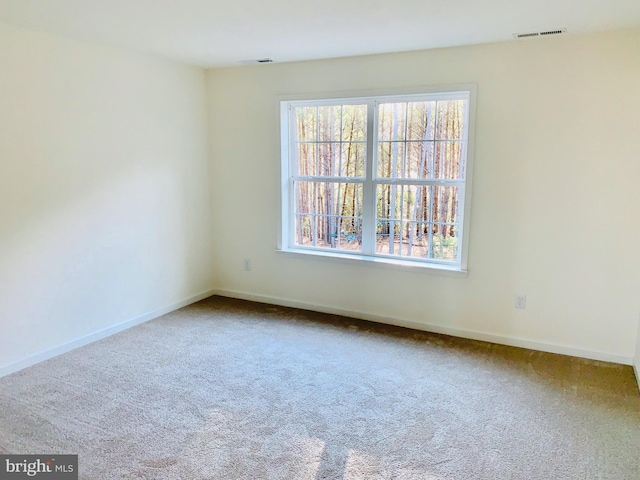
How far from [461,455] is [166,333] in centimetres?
252

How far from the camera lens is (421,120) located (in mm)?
3740

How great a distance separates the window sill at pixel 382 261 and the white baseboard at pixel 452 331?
1.52ft

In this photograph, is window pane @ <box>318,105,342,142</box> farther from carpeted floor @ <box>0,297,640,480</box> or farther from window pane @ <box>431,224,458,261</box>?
carpeted floor @ <box>0,297,640,480</box>

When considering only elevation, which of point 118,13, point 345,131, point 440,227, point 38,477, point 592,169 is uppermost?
point 118,13

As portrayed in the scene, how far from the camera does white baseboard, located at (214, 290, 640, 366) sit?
3.28 meters

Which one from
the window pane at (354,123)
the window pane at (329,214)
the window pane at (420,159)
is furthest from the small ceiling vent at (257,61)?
the window pane at (420,159)

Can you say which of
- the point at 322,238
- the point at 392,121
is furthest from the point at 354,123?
the point at 322,238

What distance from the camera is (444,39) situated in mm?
3184

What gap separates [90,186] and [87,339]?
3.89ft

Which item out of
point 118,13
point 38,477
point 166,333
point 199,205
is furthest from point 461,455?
point 199,205

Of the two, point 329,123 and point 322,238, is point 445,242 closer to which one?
point 322,238

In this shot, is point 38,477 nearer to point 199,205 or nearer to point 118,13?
point 118,13

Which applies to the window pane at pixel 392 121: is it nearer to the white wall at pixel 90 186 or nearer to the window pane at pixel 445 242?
the window pane at pixel 445 242

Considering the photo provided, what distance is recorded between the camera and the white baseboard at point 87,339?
306 cm
